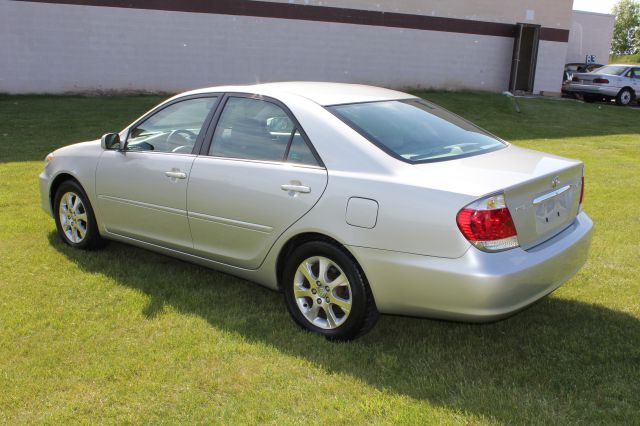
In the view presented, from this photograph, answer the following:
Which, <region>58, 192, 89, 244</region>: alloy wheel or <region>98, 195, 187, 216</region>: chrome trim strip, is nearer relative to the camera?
<region>98, 195, 187, 216</region>: chrome trim strip

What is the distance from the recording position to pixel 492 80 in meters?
24.3

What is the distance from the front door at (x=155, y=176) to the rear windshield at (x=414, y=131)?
1202 millimetres

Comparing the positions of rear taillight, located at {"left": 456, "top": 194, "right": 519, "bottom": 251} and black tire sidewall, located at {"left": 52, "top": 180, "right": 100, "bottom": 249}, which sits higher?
rear taillight, located at {"left": 456, "top": 194, "right": 519, "bottom": 251}

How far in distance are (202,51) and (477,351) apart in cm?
1725

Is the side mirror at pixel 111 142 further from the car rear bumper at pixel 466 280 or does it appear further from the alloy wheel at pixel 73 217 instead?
the car rear bumper at pixel 466 280

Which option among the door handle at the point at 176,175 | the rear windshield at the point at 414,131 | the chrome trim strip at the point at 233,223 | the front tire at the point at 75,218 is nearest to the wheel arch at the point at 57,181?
the front tire at the point at 75,218

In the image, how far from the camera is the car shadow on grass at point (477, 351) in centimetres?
326

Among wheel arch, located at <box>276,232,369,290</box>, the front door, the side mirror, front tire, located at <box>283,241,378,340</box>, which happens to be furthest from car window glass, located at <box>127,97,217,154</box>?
front tire, located at <box>283,241,378,340</box>

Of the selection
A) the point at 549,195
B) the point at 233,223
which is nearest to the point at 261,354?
the point at 233,223

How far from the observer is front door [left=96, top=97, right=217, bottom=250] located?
4.69m

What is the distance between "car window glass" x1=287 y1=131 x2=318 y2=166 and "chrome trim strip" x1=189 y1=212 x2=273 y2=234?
467 mm

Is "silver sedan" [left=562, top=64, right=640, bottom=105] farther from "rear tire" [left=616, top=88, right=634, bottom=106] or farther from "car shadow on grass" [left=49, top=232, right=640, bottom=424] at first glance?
"car shadow on grass" [left=49, top=232, right=640, bottom=424]

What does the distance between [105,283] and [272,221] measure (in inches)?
63.8

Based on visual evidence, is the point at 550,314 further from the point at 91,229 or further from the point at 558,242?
the point at 91,229
